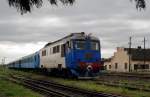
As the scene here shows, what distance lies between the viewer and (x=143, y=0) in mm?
4922

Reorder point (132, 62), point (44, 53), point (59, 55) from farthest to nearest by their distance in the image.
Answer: point (132, 62) < point (44, 53) < point (59, 55)

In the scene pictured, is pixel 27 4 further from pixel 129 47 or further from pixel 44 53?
pixel 129 47

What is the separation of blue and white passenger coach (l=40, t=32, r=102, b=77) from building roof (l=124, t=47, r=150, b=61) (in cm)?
5047

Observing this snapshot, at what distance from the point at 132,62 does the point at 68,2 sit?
7634 centimetres

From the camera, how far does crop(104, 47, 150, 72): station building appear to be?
262ft

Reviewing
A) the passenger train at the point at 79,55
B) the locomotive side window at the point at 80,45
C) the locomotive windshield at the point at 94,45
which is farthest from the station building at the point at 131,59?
the locomotive side window at the point at 80,45

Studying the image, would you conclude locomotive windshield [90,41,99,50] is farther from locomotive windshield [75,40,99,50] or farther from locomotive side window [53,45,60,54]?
locomotive side window [53,45,60,54]

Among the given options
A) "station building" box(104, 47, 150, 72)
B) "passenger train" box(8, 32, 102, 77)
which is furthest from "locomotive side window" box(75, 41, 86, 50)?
→ "station building" box(104, 47, 150, 72)

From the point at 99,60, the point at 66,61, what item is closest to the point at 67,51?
the point at 66,61

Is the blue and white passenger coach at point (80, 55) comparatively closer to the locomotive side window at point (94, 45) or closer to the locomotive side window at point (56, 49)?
the locomotive side window at point (94, 45)

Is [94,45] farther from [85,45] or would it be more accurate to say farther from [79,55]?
[79,55]

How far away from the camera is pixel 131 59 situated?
8012cm

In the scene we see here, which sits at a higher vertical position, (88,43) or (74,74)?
(88,43)

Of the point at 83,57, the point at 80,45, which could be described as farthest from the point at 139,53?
the point at 83,57
